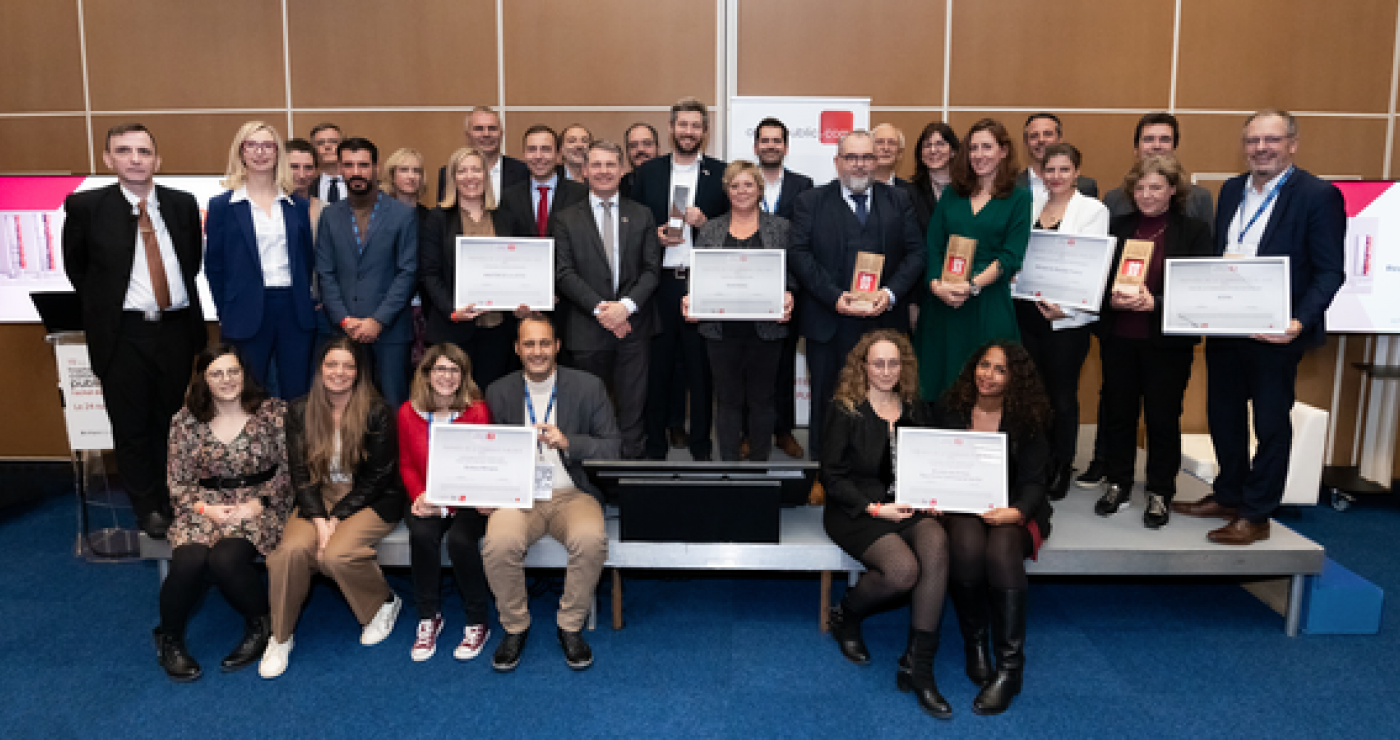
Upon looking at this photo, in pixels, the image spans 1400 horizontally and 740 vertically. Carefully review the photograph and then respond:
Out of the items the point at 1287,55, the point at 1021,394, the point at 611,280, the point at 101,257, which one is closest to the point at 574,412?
the point at 611,280

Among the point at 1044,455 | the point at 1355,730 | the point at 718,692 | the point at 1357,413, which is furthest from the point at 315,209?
the point at 1357,413

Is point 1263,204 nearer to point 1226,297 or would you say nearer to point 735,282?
point 1226,297

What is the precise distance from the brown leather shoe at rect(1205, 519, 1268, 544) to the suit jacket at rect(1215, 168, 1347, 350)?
27.6 inches

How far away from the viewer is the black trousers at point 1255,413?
3318 millimetres

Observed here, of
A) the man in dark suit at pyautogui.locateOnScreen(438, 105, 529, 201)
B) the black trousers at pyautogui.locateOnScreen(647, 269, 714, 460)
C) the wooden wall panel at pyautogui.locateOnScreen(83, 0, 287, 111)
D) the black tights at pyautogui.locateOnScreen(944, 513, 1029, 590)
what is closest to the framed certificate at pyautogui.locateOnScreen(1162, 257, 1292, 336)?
the black tights at pyautogui.locateOnScreen(944, 513, 1029, 590)

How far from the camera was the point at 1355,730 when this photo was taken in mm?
2727

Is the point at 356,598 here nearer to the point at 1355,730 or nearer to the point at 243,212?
the point at 243,212

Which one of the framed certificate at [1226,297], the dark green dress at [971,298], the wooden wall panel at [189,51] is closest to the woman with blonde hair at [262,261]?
the wooden wall panel at [189,51]

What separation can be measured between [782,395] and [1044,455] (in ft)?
5.46

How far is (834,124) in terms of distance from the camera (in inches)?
209

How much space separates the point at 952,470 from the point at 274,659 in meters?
2.45

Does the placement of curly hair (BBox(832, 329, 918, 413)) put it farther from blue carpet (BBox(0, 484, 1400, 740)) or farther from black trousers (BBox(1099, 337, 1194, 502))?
black trousers (BBox(1099, 337, 1194, 502))

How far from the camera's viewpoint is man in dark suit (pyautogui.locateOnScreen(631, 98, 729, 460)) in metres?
4.05

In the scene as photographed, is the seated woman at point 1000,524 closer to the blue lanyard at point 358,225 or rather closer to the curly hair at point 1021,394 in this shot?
the curly hair at point 1021,394
